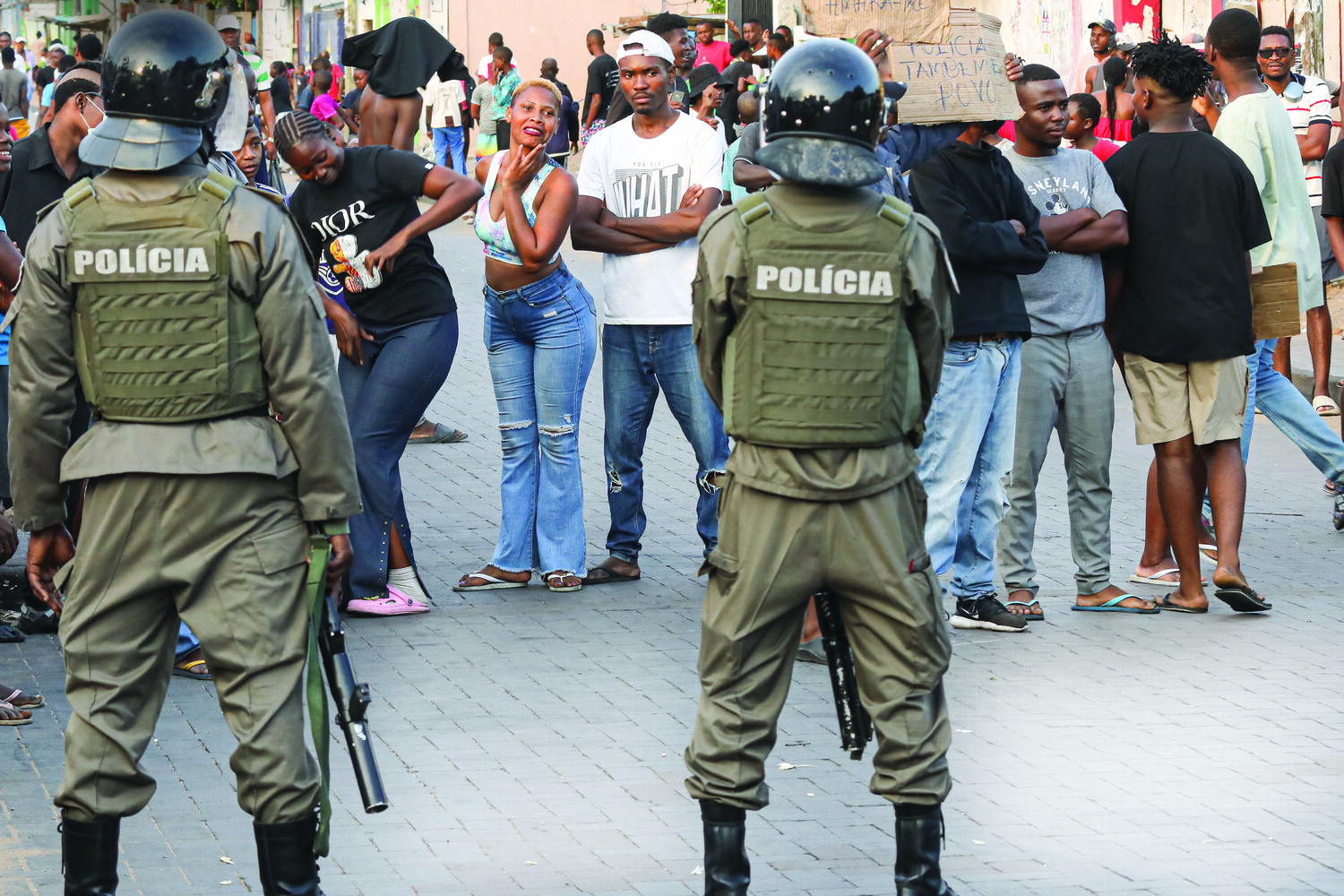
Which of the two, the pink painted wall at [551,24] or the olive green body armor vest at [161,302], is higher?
the pink painted wall at [551,24]

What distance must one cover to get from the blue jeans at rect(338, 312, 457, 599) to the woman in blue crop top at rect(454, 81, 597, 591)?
327 mm

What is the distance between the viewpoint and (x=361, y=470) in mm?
7125

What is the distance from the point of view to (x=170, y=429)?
3.96m

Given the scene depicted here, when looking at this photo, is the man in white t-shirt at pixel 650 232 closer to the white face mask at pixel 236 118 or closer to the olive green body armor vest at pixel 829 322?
the white face mask at pixel 236 118

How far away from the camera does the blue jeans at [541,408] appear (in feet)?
24.4

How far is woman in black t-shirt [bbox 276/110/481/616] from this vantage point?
6.85 m

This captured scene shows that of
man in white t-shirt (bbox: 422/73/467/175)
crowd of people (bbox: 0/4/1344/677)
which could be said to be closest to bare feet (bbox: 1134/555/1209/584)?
crowd of people (bbox: 0/4/1344/677)

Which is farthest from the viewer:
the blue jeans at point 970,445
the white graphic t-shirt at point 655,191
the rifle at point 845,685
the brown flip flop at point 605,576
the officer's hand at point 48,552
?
the brown flip flop at point 605,576

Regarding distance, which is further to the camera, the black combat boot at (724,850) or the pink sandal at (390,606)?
the pink sandal at (390,606)

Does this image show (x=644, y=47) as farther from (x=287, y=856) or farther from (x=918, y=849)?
(x=287, y=856)

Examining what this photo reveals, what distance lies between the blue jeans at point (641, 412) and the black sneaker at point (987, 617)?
1207 mm

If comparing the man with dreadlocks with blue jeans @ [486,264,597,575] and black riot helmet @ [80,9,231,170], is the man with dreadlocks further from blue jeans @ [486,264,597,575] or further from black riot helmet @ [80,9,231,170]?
black riot helmet @ [80,9,231,170]

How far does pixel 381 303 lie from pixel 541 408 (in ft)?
2.75

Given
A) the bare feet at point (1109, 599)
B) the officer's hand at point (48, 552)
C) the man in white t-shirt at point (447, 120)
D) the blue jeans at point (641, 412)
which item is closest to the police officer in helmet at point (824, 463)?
the officer's hand at point (48, 552)
